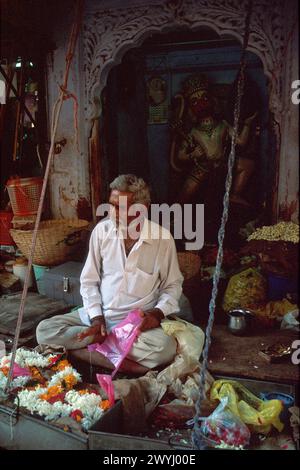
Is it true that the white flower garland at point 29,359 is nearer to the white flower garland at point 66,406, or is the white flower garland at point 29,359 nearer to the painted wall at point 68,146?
the white flower garland at point 66,406

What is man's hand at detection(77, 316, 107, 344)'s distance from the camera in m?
3.98

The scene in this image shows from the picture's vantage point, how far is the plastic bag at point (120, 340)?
3910 millimetres

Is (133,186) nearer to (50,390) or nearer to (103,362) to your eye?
(103,362)

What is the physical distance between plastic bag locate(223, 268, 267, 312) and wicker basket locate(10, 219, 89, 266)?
2.06m

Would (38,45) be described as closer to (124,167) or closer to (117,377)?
(124,167)

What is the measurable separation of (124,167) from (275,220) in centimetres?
308

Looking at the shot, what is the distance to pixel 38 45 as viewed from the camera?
6305 mm

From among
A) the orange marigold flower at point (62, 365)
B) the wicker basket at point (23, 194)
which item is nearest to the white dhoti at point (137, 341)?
the orange marigold flower at point (62, 365)

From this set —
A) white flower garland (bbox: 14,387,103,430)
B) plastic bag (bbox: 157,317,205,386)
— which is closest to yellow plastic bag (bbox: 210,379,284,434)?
plastic bag (bbox: 157,317,205,386)

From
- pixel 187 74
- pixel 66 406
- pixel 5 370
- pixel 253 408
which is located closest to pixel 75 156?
pixel 187 74

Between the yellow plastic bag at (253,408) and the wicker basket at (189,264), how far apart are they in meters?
2.22

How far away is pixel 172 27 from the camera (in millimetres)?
5652

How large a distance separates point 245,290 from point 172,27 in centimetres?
327

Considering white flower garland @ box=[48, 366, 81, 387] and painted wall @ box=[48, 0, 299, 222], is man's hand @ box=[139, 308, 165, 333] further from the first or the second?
painted wall @ box=[48, 0, 299, 222]
